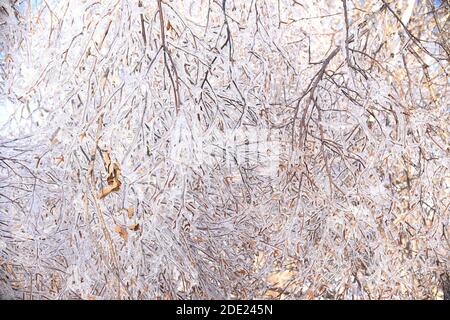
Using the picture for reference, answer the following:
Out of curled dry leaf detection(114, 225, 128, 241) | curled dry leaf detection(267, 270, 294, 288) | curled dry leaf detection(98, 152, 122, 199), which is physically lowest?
curled dry leaf detection(267, 270, 294, 288)

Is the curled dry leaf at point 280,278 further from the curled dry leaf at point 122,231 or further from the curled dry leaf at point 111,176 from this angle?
the curled dry leaf at point 111,176

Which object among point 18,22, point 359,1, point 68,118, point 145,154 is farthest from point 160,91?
point 359,1

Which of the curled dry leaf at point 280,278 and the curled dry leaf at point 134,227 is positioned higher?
the curled dry leaf at point 134,227

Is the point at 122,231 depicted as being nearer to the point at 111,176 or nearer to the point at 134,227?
the point at 134,227

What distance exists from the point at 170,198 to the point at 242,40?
2.22 ft

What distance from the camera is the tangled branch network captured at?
2.08 meters

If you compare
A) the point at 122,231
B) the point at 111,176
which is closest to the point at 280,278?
the point at 122,231

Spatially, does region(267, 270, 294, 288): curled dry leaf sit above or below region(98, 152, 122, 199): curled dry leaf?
below

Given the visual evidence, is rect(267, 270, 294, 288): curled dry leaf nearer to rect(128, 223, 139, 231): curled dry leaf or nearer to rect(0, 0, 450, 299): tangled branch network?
rect(0, 0, 450, 299): tangled branch network

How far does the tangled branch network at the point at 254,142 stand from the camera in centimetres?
208

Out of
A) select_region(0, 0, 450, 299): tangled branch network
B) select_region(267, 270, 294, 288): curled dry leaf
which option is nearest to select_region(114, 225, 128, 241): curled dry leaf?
select_region(0, 0, 450, 299): tangled branch network

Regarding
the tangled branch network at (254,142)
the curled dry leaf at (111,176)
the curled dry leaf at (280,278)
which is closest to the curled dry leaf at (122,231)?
the tangled branch network at (254,142)

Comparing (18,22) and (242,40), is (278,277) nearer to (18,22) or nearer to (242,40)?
(242,40)

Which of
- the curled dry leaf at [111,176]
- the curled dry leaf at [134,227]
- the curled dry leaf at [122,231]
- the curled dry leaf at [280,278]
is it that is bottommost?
the curled dry leaf at [280,278]
